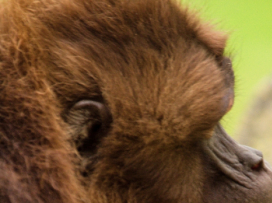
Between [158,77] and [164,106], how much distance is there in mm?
164

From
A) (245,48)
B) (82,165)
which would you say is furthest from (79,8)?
(245,48)

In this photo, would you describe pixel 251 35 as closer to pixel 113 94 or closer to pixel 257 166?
pixel 257 166

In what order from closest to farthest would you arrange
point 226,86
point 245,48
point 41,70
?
point 41,70
point 226,86
point 245,48

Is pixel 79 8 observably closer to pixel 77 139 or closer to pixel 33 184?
pixel 77 139

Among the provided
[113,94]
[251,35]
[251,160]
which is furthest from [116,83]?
[251,35]

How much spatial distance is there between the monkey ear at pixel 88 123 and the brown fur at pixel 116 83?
0.13 ft

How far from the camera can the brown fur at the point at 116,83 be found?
9.83ft

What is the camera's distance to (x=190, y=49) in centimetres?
339

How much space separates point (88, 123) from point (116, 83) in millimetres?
A: 263

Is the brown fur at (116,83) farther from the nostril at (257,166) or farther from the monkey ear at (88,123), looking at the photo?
the nostril at (257,166)

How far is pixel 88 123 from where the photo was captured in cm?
314

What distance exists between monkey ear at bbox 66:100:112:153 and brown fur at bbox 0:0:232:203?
0.04 meters

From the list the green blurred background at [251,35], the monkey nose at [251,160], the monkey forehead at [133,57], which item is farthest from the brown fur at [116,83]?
the green blurred background at [251,35]

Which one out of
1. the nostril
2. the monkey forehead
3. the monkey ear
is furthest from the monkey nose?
the monkey ear
